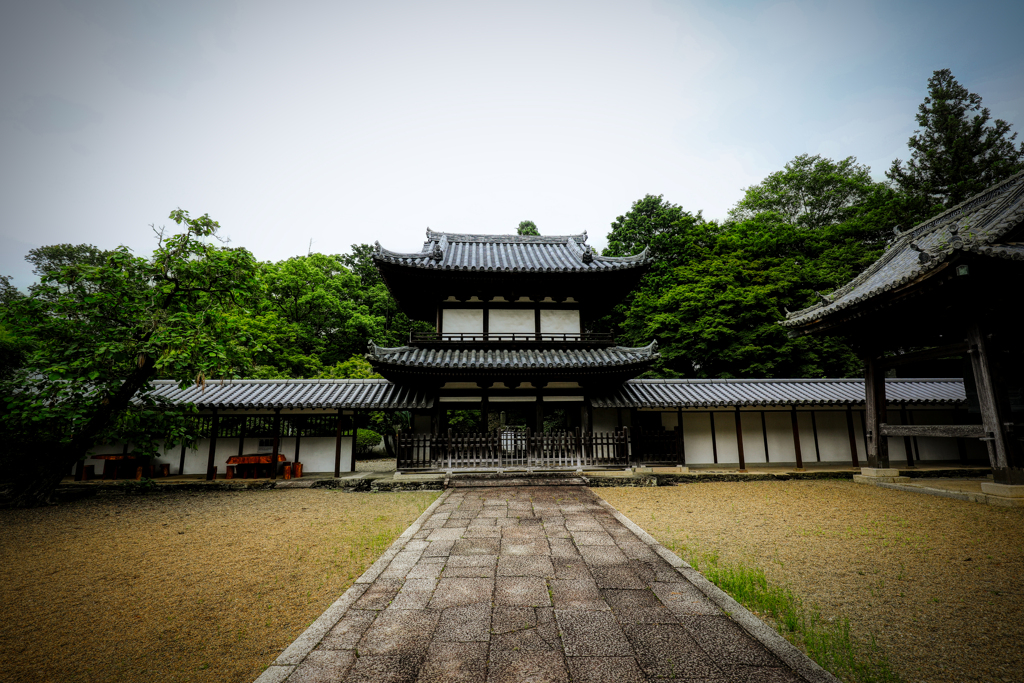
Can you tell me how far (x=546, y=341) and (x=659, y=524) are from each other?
7.21m

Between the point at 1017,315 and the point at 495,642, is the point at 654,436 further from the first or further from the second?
the point at 495,642

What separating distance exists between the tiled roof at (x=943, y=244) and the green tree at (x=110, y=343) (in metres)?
14.7

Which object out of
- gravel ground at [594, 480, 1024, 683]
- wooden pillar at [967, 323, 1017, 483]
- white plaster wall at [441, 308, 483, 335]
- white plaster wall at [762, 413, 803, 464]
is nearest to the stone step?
gravel ground at [594, 480, 1024, 683]

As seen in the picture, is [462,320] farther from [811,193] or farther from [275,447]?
[811,193]

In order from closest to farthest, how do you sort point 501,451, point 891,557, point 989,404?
point 891,557
point 989,404
point 501,451

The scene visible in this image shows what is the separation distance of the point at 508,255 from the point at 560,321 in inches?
129

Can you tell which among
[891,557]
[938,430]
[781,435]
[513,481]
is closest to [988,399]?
[938,430]

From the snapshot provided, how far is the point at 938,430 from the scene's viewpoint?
9633mm

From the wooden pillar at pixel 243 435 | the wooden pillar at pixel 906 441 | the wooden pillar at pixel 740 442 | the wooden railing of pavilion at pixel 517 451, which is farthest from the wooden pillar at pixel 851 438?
the wooden pillar at pixel 243 435

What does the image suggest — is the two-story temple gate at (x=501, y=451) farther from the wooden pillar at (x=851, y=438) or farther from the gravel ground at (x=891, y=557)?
the wooden pillar at (x=851, y=438)

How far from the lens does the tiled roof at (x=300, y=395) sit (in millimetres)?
12914

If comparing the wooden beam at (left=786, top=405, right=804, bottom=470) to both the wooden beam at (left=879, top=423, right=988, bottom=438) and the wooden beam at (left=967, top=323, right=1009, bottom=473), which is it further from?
the wooden beam at (left=967, top=323, right=1009, bottom=473)

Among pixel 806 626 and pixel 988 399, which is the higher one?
pixel 988 399

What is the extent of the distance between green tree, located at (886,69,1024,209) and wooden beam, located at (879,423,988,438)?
54.6 feet
